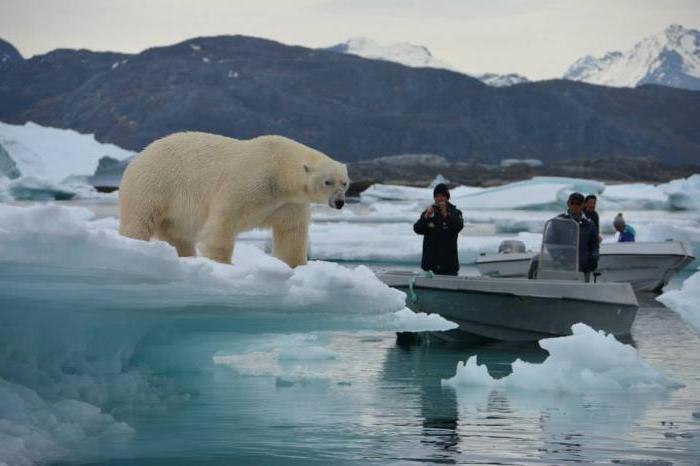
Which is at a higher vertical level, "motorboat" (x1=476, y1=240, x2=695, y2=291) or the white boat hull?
"motorboat" (x1=476, y1=240, x2=695, y2=291)

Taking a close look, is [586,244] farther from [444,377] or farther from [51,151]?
[51,151]

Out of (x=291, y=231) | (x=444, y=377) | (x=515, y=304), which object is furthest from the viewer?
(x=515, y=304)

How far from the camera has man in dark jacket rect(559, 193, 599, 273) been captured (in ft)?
35.0

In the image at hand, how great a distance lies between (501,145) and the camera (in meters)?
198

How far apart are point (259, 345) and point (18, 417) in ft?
10.5

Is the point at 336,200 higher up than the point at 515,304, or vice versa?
the point at 336,200

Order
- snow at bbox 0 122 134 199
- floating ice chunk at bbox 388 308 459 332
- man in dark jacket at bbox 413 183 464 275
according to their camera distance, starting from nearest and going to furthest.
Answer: floating ice chunk at bbox 388 308 459 332 → man in dark jacket at bbox 413 183 464 275 → snow at bbox 0 122 134 199

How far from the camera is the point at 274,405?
8.05m

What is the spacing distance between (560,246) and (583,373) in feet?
7.91

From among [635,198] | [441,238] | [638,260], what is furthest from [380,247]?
[635,198]

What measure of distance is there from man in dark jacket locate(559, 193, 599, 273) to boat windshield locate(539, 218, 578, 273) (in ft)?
0.14

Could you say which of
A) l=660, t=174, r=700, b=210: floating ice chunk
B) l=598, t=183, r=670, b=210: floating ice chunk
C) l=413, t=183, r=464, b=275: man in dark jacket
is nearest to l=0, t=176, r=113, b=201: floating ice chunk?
l=598, t=183, r=670, b=210: floating ice chunk

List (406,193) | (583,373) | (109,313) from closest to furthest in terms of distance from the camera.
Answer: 1. (109,313)
2. (583,373)
3. (406,193)

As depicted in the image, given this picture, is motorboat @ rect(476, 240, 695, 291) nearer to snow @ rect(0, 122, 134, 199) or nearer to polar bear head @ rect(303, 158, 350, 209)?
polar bear head @ rect(303, 158, 350, 209)
